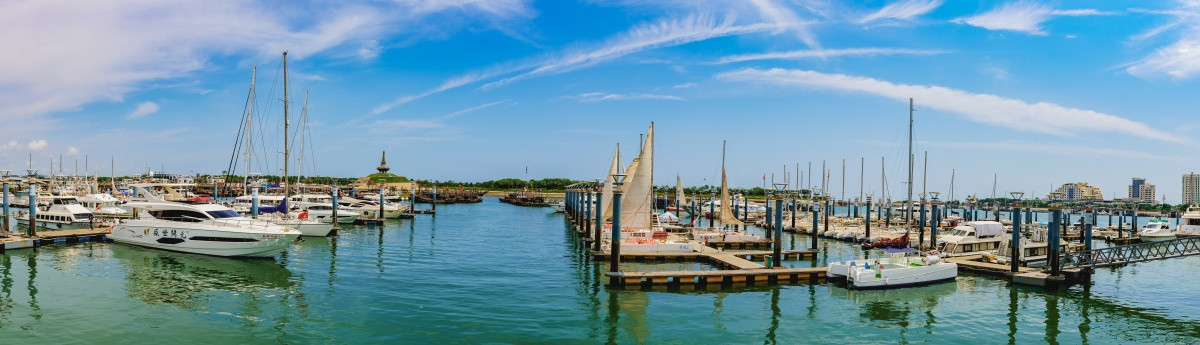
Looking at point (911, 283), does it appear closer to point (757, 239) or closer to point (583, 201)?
point (757, 239)

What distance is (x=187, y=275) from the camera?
1292 inches

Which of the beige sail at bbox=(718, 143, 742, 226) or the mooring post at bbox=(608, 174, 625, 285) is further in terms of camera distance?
the beige sail at bbox=(718, 143, 742, 226)

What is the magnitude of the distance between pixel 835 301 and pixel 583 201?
3781 cm

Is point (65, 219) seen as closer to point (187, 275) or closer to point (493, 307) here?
point (187, 275)

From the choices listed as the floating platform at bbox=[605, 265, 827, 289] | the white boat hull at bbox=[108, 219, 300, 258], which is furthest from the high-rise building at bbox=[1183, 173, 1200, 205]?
the white boat hull at bbox=[108, 219, 300, 258]

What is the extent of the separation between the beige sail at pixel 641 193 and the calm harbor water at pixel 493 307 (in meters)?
9.01

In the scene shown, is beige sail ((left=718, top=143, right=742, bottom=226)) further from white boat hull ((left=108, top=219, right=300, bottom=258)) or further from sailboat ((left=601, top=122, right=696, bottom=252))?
white boat hull ((left=108, top=219, right=300, bottom=258))

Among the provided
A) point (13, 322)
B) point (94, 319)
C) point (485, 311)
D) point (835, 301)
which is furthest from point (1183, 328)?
point (13, 322)

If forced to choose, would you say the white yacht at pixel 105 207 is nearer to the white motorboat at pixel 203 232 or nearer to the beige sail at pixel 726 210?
the white motorboat at pixel 203 232

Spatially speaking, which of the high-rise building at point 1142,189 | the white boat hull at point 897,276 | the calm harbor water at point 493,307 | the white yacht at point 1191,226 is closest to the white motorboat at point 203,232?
the calm harbor water at point 493,307

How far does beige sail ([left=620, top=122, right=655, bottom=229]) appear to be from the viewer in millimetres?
48938

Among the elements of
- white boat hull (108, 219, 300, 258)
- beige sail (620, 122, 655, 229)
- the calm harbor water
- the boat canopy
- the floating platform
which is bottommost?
the calm harbor water

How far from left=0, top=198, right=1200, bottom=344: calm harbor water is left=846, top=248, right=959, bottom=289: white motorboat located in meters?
0.67

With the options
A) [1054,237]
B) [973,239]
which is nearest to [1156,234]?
[973,239]
